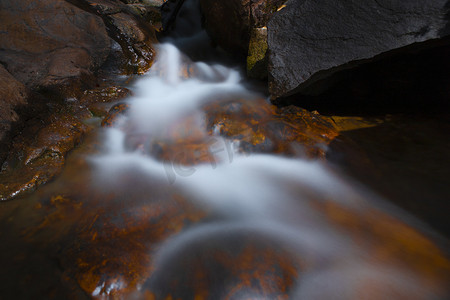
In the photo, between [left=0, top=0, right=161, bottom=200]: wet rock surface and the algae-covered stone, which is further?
the algae-covered stone

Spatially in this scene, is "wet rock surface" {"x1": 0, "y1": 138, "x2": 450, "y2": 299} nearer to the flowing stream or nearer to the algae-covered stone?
the flowing stream

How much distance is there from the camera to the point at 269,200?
2.18m

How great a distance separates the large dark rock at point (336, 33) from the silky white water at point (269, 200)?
91cm

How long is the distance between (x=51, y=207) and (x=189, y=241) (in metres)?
1.36

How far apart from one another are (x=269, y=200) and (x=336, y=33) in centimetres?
224

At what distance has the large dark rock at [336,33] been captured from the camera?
7.82ft

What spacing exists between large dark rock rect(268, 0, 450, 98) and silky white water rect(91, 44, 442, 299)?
0.91m

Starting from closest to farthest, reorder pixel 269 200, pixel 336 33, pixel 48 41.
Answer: pixel 269 200, pixel 336 33, pixel 48 41

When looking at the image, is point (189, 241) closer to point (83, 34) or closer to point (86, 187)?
point (86, 187)

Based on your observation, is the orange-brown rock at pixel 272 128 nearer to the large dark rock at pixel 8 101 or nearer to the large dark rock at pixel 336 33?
the large dark rock at pixel 336 33

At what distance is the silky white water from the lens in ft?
4.66

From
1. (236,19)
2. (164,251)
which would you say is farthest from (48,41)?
(164,251)

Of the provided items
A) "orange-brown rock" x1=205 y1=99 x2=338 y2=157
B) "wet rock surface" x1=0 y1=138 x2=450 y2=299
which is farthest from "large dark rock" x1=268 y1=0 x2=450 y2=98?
"wet rock surface" x1=0 y1=138 x2=450 y2=299

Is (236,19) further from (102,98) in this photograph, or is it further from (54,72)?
(54,72)
